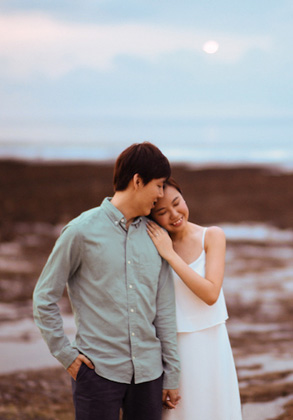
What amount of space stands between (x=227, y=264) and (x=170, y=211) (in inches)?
297

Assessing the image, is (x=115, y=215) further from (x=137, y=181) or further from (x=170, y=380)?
(x=170, y=380)

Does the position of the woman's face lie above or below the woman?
above

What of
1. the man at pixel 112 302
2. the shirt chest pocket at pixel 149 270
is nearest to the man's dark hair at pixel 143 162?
the man at pixel 112 302

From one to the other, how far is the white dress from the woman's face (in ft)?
0.53

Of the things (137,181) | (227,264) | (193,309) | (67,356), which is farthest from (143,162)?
(227,264)

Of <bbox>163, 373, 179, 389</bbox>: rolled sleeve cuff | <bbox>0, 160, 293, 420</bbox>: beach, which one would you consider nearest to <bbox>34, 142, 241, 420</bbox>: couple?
<bbox>163, 373, 179, 389</bbox>: rolled sleeve cuff

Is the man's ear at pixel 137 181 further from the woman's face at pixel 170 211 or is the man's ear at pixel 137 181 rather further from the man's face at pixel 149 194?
the woman's face at pixel 170 211

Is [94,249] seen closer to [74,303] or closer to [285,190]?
[74,303]

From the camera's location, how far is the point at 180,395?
2.24 meters

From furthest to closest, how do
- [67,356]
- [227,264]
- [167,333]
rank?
[227,264], [167,333], [67,356]

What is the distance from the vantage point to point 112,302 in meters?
1.99

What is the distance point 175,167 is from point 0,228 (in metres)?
9.66

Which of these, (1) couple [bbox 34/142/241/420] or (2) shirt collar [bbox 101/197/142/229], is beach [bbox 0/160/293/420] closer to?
(1) couple [bbox 34/142/241/420]

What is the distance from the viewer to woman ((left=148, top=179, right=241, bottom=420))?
221 cm
